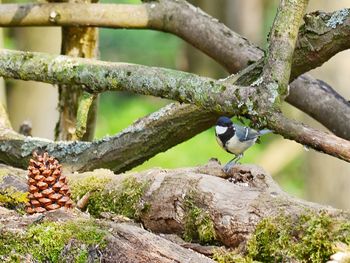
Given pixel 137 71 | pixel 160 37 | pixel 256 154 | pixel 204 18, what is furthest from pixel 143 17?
pixel 160 37

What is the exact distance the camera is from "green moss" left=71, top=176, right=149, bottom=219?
235cm

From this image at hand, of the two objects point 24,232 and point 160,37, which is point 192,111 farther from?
point 160,37

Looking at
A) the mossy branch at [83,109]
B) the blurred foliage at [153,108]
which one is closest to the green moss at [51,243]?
the mossy branch at [83,109]

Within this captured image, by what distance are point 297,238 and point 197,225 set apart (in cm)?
31

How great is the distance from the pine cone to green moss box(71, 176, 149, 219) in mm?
90

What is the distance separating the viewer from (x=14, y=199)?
2414mm

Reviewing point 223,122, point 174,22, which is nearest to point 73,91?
point 174,22

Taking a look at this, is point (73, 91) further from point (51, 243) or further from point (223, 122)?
point (51, 243)

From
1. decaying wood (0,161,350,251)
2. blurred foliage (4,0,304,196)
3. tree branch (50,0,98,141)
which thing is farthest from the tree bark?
blurred foliage (4,0,304,196)

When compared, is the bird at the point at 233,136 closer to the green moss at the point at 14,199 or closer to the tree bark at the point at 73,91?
the tree bark at the point at 73,91

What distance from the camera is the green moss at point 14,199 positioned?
238 cm

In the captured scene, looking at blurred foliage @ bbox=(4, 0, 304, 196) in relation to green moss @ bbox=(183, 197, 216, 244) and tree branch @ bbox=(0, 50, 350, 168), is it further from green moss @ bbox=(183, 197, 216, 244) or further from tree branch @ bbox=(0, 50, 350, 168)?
green moss @ bbox=(183, 197, 216, 244)

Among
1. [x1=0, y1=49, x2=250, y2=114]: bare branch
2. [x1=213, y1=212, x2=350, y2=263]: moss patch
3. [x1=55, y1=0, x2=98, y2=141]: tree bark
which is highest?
[x1=0, y1=49, x2=250, y2=114]: bare branch

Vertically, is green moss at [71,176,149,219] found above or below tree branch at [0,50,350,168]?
below
